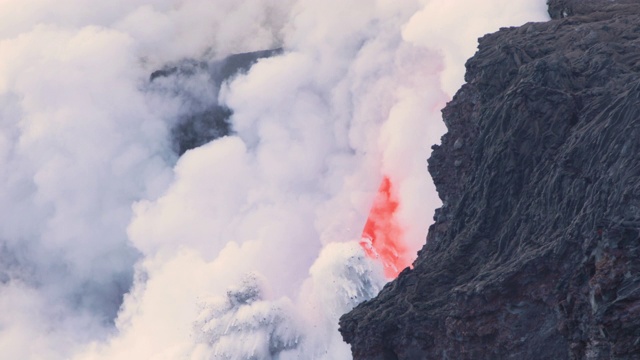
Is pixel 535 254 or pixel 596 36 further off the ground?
pixel 596 36

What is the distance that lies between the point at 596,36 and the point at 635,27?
7.53 ft

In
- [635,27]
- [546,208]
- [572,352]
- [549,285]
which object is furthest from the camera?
[635,27]

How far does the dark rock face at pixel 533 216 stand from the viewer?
112 ft

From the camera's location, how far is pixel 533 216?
41188mm

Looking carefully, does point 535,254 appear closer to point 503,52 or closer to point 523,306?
point 523,306

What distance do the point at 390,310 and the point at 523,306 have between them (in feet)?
23.3

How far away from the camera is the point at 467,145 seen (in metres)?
48.5

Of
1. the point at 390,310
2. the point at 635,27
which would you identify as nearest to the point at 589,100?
the point at 635,27

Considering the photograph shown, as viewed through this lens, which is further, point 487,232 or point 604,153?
point 487,232

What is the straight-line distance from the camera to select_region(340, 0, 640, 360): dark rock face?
3412 centimetres

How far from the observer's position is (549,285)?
3788 cm

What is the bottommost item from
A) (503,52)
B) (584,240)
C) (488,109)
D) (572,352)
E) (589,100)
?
(572,352)

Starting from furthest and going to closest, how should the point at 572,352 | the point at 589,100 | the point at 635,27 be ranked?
1. the point at 635,27
2. the point at 589,100
3. the point at 572,352

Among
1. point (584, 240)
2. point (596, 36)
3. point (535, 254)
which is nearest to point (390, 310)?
point (535, 254)
